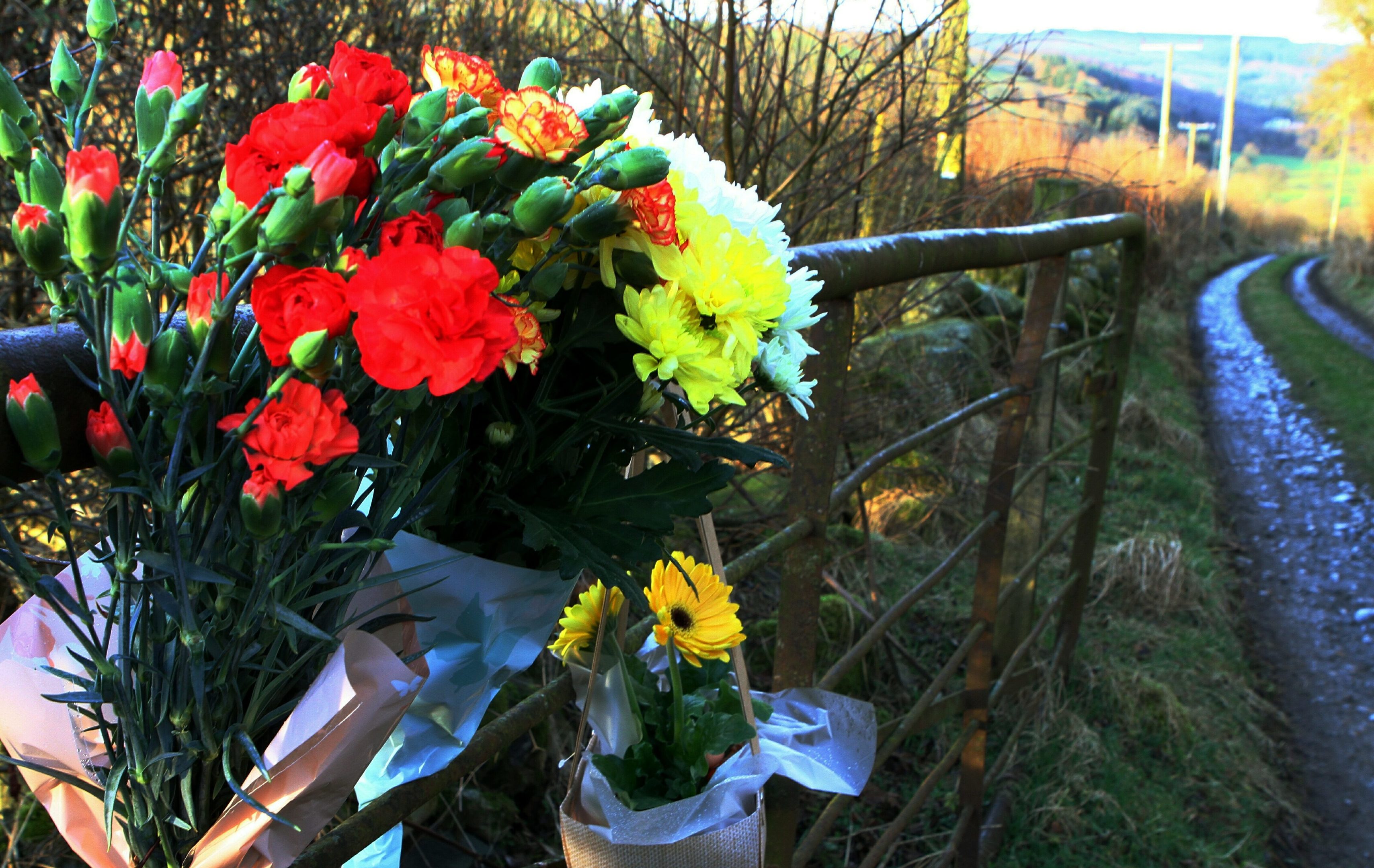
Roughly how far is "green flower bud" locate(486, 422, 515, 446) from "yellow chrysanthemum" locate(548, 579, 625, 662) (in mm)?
313

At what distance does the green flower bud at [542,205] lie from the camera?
0.58 m

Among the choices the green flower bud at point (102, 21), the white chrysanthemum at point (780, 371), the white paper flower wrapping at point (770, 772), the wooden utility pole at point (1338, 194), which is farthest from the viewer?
the wooden utility pole at point (1338, 194)

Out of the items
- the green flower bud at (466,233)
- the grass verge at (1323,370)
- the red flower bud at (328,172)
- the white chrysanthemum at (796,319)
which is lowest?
the grass verge at (1323,370)

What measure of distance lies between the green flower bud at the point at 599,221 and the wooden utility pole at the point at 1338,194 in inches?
1535

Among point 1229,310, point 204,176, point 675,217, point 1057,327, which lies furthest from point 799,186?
point 1229,310

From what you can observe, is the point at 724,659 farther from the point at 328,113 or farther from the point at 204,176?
the point at 204,176

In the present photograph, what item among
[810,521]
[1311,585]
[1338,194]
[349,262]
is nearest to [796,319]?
[349,262]

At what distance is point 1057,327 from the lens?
3484mm

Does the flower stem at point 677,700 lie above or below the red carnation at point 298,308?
below

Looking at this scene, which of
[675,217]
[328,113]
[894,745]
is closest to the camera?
[328,113]

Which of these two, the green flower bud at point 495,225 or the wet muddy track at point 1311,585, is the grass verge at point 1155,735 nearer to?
the wet muddy track at point 1311,585

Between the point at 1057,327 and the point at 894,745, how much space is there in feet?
6.69

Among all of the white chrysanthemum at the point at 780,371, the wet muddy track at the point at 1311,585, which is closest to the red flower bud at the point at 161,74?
Answer: the white chrysanthemum at the point at 780,371

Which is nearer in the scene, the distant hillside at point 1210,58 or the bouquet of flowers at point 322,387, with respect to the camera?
the bouquet of flowers at point 322,387
